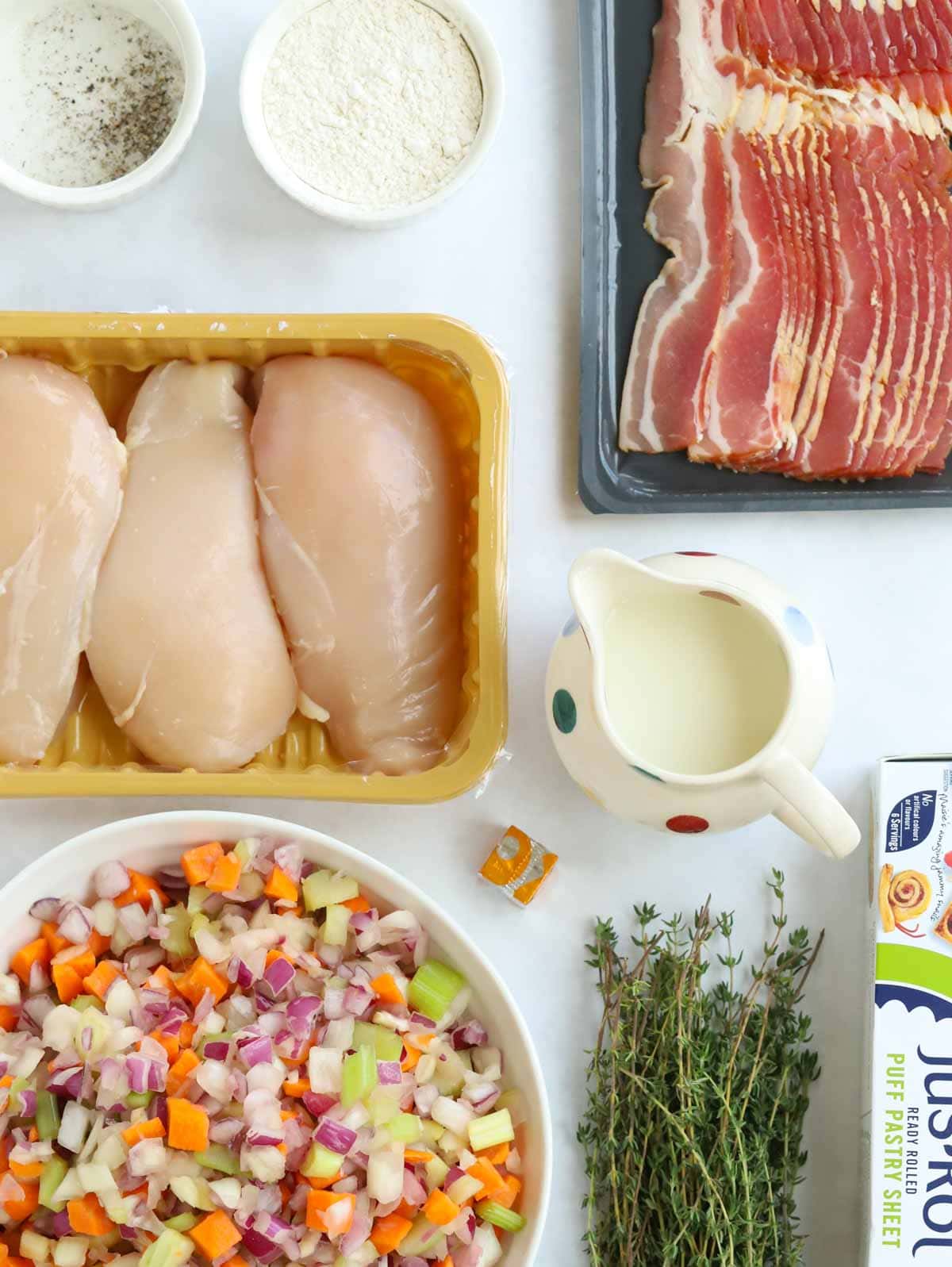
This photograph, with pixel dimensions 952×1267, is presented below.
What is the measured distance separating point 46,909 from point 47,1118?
0.19 m

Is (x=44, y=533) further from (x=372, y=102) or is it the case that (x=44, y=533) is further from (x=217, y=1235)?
(x=217, y=1235)

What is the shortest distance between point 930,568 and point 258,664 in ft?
2.43

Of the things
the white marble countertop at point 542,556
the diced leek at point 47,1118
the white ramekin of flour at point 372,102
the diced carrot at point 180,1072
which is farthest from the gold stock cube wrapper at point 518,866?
the white ramekin of flour at point 372,102

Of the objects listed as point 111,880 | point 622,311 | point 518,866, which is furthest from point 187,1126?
point 622,311

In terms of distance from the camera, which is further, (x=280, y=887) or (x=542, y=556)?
(x=542, y=556)

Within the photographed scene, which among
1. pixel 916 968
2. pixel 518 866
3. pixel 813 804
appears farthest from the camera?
pixel 518 866

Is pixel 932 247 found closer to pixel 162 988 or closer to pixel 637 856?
pixel 637 856

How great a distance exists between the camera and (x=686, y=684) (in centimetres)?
114

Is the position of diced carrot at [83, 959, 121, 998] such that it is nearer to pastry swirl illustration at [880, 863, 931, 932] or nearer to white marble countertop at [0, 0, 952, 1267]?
white marble countertop at [0, 0, 952, 1267]

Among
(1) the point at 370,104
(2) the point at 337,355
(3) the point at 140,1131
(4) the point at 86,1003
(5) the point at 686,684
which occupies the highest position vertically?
(1) the point at 370,104

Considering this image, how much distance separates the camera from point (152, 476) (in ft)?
3.93

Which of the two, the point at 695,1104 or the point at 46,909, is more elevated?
the point at 46,909

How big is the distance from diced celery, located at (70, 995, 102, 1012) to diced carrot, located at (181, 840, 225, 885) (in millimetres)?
140

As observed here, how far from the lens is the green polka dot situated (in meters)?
1.13
